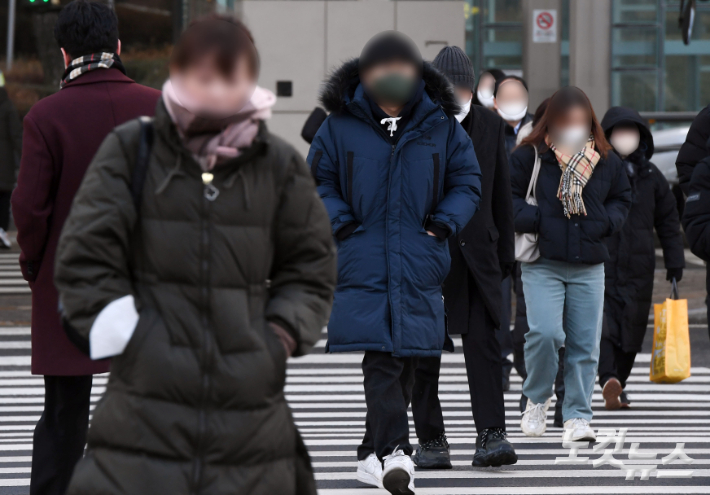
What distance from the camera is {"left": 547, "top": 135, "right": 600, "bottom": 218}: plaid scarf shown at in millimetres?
6969

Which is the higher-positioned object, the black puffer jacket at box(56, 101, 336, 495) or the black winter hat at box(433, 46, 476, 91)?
the black winter hat at box(433, 46, 476, 91)

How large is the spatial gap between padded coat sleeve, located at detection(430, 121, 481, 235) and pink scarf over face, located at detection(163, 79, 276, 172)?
2209 mm

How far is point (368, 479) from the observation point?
5.62 meters

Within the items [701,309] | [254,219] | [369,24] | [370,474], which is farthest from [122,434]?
[369,24]

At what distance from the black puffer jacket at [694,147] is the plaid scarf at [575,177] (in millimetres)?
633

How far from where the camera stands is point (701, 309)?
13.1 m

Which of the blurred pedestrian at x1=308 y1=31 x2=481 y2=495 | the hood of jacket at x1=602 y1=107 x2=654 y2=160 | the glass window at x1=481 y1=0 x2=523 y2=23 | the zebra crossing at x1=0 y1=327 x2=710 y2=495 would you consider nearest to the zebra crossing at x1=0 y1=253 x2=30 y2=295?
the zebra crossing at x1=0 y1=327 x2=710 y2=495

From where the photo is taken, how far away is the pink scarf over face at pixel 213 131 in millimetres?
3275

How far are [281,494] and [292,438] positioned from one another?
0.16m

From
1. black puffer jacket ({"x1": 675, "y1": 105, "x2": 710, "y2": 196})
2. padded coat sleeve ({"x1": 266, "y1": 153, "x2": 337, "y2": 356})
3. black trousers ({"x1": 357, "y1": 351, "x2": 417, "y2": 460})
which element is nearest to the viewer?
padded coat sleeve ({"x1": 266, "y1": 153, "x2": 337, "y2": 356})

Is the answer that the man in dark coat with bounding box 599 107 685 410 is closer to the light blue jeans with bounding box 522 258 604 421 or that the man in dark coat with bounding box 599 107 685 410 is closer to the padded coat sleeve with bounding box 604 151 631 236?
the padded coat sleeve with bounding box 604 151 631 236

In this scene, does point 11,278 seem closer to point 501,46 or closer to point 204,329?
point 204,329

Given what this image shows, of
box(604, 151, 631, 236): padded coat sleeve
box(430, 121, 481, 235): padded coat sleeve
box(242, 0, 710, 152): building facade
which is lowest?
box(604, 151, 631, 236): padded coat sleeve

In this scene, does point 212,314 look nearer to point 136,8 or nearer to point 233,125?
point 233,125
